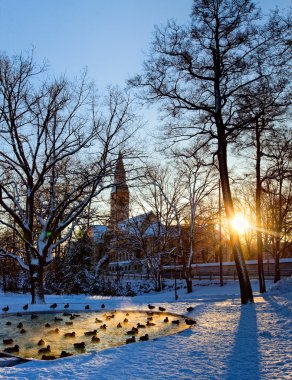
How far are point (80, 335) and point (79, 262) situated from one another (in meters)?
25.3

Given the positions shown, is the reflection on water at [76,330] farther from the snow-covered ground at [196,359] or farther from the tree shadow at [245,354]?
the tree shadow at [245,354]

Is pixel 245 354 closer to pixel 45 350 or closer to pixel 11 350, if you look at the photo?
pixel 45 350

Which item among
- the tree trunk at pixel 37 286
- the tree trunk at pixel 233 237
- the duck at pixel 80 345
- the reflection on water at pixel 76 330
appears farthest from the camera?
the tree trunk at pixel 37 286

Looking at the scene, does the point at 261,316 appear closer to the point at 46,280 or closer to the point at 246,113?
the point at 246,113

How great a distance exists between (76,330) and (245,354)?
196 inches

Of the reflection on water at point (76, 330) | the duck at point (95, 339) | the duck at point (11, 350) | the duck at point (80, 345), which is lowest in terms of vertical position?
the reflection on water at point (76, 330)

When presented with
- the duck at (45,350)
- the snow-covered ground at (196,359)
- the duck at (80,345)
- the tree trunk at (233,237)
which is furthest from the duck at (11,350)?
the tree trunk at (233,237)

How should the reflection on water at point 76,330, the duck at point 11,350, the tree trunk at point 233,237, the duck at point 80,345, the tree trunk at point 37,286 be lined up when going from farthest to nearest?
1. the tree trunk at point 37,286
2. the tree trunk at point 233,237
3. the reflection on water at point 76,330
4. the duck at point 80,345
5. the duck at point 11,350

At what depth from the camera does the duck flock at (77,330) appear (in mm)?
7750

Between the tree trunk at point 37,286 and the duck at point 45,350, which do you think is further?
the tree trunk at point 37,286

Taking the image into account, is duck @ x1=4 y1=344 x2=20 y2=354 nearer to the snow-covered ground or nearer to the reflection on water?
the reflection on water

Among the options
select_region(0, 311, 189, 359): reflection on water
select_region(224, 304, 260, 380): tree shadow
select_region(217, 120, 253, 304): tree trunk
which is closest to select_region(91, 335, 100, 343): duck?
select_region(0, 311, 189, 359): reflection on water

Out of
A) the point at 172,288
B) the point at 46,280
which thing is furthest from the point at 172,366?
the point at 172,288

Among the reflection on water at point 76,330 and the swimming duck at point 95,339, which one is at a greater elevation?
the swimming duck at point 95,339
